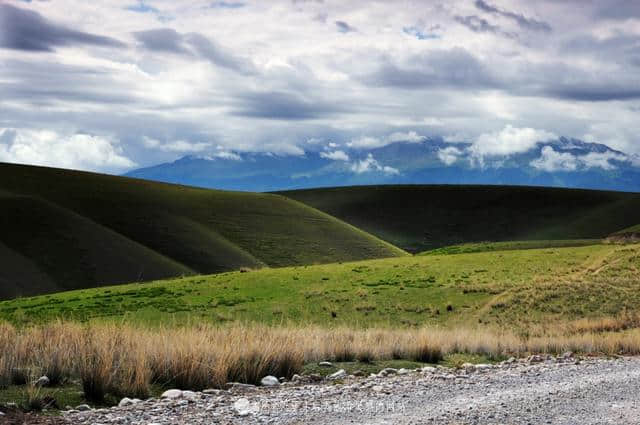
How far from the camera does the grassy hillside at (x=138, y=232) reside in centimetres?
9156

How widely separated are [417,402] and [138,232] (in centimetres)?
11092

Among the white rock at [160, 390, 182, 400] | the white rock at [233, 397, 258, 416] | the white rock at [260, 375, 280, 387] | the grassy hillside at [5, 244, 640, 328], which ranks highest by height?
the white rock at [233, 397, 258, 416]

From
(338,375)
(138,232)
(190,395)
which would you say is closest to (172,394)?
(190,395)

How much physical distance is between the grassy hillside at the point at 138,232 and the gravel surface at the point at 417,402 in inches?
2828

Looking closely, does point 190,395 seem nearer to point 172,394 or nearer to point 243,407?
point 172,394

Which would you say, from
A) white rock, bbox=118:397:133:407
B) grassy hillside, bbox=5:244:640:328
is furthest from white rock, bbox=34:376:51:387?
grassy hillside, bbox=5:244:640:328

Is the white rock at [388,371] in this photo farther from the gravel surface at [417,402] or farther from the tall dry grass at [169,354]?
the tall dry grass at [169,354]

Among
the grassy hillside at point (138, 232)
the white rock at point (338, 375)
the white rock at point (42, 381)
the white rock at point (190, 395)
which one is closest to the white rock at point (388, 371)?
the white rock at point (338, 375)

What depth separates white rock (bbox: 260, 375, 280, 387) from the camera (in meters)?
13.9

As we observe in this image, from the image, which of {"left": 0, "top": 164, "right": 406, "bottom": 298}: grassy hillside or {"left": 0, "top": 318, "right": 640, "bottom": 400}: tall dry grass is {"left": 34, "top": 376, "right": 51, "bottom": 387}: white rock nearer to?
{"left": 0, "top": 318, "right": 640, "bottom": 400}: tall dry grass

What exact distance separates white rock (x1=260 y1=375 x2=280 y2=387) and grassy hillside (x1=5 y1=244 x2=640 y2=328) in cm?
1454

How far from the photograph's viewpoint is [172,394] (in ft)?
40.4

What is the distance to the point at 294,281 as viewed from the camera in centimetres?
4675

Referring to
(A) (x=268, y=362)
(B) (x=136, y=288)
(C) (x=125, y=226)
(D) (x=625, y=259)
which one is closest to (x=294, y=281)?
(B) (x=136, y=288)
